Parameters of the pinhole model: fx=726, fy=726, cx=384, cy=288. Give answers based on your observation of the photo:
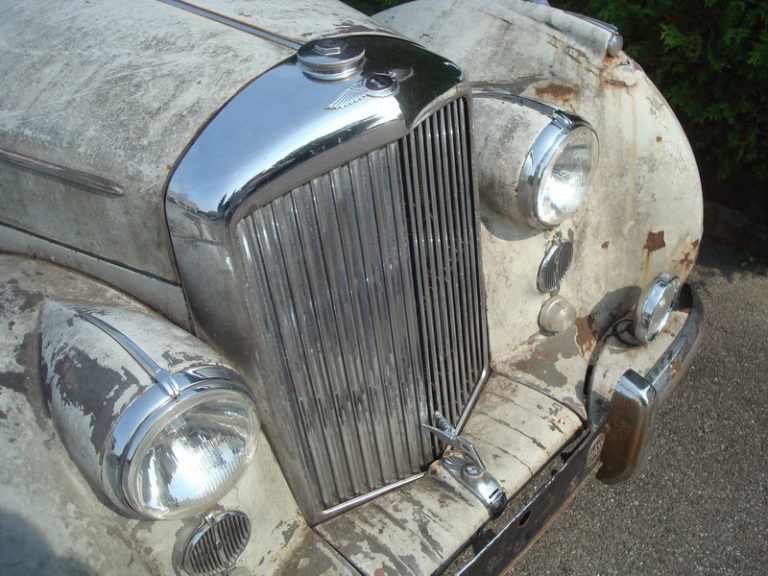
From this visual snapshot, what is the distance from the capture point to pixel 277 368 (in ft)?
5.15

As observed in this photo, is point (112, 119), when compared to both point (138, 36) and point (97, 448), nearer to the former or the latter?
point (138, 36)

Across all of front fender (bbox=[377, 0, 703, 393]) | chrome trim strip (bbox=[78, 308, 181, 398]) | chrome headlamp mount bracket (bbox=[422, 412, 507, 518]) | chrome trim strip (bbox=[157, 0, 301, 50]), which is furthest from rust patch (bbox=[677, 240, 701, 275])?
chrome trim strip (bbox=[78, 308, 181, 398])

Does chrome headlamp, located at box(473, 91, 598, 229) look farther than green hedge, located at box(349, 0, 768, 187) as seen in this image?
No

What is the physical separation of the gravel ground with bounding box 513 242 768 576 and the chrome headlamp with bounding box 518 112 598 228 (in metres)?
1.24

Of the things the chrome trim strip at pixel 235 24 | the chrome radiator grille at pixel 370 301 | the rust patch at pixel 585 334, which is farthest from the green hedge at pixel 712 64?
the chrome trim strip at pixel 235 24

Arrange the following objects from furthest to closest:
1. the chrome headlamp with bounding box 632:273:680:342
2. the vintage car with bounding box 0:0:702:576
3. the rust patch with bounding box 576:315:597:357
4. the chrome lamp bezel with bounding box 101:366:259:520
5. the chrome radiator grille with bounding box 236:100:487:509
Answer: the rust patch with bounding box 576:315:597:357 < the chrome headlamp with bounding box 632:273:680:342 < the chrome radiator grille with bounding box 236:100:487:509 < the vintage car with bounding box 0:0:702:576 < the chrome lamp bezel with bounding box 101:366:259:520

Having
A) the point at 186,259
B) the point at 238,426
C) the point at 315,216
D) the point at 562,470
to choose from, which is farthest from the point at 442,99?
the point at 562,470

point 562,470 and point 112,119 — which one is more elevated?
point 112,119

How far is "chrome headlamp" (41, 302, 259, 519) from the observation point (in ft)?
4.19

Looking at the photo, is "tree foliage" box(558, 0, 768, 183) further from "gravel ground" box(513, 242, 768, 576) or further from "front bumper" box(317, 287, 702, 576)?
"front bumper" box(317, 287, 702, 576)

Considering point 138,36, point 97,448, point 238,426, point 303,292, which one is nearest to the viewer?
point 97,448

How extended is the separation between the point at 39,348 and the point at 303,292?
54 cm

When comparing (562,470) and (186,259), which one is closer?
(186,259)

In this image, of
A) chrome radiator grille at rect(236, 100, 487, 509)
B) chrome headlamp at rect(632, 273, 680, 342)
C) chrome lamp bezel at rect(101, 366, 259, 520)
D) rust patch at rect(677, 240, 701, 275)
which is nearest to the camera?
chrome lamp bezel at rect(101, 366, 259, 520)
